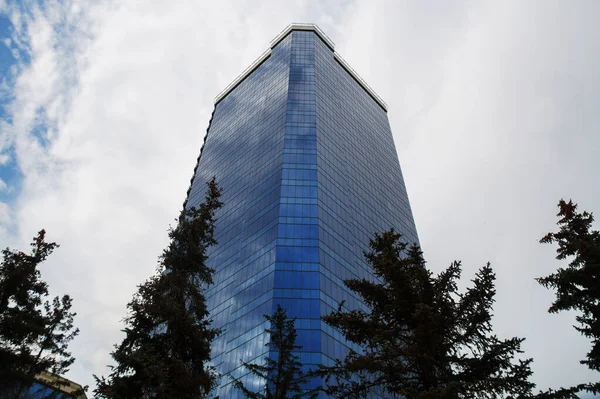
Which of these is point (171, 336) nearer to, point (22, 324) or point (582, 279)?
point (22, 324)

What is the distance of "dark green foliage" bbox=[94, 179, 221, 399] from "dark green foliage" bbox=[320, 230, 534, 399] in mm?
5616

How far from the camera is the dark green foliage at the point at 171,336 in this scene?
15539 mm

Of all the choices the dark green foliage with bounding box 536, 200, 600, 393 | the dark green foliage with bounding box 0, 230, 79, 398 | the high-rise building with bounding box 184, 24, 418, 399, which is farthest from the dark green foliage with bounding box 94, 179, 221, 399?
the high-rise building with bounding box 184, 24, 418, 399

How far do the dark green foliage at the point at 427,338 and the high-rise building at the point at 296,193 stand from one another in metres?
29.4

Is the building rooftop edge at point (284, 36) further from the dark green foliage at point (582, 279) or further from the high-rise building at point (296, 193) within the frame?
the dark green foliage at point (582, 279)

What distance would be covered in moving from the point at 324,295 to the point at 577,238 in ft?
104

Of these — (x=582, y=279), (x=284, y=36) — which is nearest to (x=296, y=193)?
(x=582, y=279)

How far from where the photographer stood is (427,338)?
14633 millimetres

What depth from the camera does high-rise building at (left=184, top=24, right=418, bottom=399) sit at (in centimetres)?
5000

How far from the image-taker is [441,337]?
15266 mm

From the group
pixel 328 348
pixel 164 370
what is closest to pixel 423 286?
pixel 164 370

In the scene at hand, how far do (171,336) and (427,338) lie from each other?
10241mm

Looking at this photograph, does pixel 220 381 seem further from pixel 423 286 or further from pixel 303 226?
pixel 423 286

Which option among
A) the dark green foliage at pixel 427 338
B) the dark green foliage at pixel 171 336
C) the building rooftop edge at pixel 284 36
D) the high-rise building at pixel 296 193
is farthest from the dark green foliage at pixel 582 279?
the building rooftop edge at pixel 284 36
